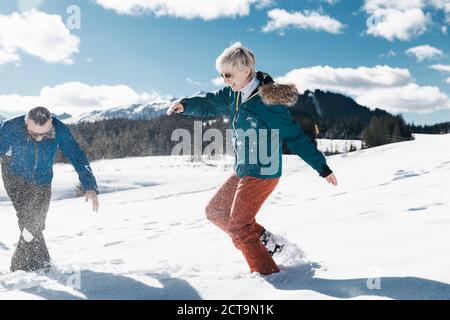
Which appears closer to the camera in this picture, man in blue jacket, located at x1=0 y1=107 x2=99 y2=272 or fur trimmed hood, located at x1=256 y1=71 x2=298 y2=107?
fur trimmed hood, located at x1=256 y1=71 x2=298 y2=107

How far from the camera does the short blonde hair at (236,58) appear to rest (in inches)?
118

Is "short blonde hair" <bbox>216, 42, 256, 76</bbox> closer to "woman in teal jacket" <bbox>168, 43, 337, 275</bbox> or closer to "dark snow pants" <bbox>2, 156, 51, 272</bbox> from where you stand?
"woman in teal jacket" <bbox>168, 43, 337, 275</bbox>

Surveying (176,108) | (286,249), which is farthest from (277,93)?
(286,249)

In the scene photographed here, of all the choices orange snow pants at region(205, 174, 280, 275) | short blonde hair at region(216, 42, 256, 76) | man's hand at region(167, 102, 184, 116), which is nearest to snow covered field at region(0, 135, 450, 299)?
orange snow pants at region(205, 174, 280, 275)

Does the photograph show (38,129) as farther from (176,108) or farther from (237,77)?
(237,77)

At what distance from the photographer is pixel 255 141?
3.04 meters

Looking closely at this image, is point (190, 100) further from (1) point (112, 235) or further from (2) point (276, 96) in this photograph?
(1) point (112, 235)

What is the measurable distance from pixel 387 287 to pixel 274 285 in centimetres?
67

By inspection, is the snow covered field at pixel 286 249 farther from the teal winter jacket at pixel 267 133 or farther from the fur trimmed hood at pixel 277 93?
the fur trimmed hood at pixel 277 93

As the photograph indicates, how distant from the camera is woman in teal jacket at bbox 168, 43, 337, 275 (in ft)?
9.84

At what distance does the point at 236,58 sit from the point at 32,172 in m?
1.96

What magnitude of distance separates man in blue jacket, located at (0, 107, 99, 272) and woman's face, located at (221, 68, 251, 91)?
1415 millimetres

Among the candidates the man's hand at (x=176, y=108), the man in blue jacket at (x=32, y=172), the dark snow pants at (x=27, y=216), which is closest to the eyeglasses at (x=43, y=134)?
the man in blue jacket at (x=32, y=172)
